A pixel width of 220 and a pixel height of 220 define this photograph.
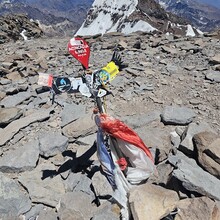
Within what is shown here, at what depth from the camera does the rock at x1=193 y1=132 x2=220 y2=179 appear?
15.8ft

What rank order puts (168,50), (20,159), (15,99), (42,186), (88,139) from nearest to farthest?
(42,186) < (20,159) < (88,139) < (15,99) < (168,50)

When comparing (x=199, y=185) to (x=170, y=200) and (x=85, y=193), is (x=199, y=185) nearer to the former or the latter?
(x=170, y=200)

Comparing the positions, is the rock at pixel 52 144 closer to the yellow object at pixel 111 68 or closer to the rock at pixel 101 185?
the rock at pixel 101 185

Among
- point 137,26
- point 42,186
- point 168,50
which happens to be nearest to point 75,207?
point 42,186

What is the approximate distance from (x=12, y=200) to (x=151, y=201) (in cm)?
228

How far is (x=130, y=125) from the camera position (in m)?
6.80

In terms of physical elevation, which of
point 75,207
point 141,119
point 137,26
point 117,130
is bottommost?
point 137,26

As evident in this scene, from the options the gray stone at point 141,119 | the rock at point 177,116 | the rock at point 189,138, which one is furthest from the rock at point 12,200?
the rock at point 177,116

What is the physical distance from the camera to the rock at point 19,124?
6.71m

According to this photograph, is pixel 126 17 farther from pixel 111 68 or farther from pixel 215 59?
pixel 111 68

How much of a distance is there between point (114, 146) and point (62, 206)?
48.7 inches

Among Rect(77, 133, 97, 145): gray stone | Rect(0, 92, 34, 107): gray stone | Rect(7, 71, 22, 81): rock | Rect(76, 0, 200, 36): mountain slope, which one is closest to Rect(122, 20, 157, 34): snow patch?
Rect(76, 0, 200, 36): mountain slope

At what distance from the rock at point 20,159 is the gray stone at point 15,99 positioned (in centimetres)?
217

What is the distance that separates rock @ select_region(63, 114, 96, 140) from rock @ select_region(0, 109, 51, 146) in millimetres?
720
